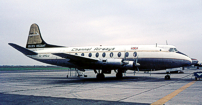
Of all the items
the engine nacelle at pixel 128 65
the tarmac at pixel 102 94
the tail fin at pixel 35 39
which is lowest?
the tarmac at pixel 102 94

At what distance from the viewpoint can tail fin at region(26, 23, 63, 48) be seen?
31000 millimetres

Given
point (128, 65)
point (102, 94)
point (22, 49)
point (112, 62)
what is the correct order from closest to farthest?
1. point (102, 94)
2. point (112, 62)
3. point (128, 65)
4. point (22, 49)

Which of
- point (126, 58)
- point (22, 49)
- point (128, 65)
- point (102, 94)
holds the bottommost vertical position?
point (102, 94)

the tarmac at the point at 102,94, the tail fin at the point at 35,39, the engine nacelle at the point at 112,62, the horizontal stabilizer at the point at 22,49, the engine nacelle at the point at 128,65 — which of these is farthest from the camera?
the tail fin at the point at 35,39

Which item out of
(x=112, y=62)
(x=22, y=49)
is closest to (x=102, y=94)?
(x=112, y=62)

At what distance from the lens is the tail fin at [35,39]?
102 feet

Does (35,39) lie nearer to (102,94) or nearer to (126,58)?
(126,58)

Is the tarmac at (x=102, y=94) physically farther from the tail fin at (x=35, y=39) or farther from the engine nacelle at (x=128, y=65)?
the tail fin at (x=35, y=39)

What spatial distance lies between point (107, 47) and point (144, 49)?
4957mm

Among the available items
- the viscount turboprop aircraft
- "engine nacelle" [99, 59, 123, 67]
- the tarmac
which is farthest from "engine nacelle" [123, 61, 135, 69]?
the tarmac

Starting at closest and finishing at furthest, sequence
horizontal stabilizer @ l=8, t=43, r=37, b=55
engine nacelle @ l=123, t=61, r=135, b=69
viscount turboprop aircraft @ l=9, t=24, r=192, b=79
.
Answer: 1. viscount turboprop aircraft @ l=9, t=24, r=192, b=79
2. engine nacelle @ l=123, t=61, r=135, b=69
3. horizontal stabilizer @ l=8, t=43, r=37, b=55

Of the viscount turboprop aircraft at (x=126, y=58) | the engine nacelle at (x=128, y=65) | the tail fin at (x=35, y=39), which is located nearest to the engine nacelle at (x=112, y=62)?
the viscount turboprop aircraft at (x=126, y=58)

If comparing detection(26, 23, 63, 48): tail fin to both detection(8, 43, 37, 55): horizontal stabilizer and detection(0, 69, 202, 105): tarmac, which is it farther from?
detection(0, 69, 202, 105): tarmac

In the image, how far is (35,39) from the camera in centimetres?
3138
